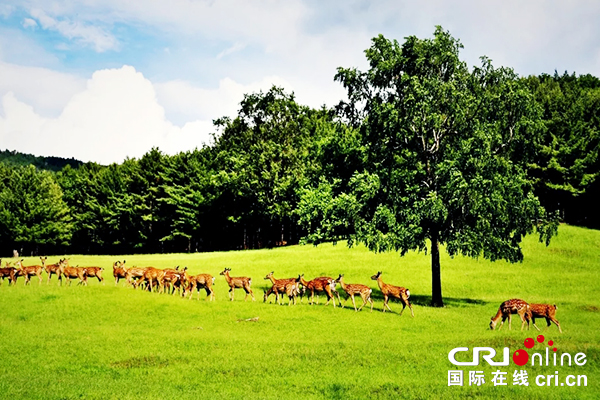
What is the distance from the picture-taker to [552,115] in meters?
77.6

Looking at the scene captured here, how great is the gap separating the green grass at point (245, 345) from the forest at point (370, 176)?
650 centimetres

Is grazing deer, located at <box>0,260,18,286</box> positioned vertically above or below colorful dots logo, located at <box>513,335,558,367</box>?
above

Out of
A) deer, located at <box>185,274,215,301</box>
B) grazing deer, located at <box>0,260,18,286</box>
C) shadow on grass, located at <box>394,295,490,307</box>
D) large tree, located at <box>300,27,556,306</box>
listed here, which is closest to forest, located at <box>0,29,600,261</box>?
large tree, located at <box>300,27,556,306</box>

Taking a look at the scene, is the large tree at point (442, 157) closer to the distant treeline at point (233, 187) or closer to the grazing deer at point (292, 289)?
the grazing deer at point (292, 289)

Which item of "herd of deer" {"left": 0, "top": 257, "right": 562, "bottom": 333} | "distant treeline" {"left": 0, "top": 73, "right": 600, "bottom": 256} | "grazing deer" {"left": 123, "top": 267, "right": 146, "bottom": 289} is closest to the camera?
"herd of deer" {"left": 0, "top": 257, "right": 562, "bottom": 333}

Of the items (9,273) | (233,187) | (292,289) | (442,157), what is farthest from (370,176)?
(233,187)

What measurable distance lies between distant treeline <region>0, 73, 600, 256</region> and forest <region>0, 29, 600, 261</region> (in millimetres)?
255

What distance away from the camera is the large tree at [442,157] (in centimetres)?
2942

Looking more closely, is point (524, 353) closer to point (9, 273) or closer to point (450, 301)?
point (450, 301)

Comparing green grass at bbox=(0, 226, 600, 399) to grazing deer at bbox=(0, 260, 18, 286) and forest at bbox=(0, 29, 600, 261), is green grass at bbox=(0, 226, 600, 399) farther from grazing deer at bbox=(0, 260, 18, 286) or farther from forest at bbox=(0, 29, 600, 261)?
forest at bbox=(0, 29, 600, 261)

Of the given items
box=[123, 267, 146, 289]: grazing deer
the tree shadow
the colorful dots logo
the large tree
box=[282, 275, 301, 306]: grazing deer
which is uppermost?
the large tree

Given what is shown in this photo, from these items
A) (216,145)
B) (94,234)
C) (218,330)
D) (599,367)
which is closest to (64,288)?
(218,330)

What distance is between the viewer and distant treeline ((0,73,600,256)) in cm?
7169

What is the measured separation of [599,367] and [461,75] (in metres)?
20.1
